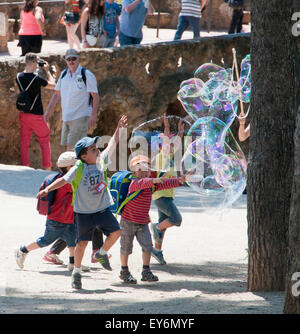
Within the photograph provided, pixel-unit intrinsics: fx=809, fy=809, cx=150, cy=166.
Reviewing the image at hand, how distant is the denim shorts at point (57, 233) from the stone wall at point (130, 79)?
6829mm

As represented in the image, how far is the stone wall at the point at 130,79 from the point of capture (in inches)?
573

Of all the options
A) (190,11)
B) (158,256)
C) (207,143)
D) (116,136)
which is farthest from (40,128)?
(116,136)

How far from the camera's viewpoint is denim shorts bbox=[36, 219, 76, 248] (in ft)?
25.8

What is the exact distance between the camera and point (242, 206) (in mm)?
11281

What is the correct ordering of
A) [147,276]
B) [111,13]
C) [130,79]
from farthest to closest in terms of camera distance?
1. [130,79]
2. [111,13]
3. [147,276]

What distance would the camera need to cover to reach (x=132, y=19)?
1461cm

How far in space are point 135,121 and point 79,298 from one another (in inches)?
373

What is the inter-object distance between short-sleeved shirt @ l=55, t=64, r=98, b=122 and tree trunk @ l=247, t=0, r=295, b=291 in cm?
554

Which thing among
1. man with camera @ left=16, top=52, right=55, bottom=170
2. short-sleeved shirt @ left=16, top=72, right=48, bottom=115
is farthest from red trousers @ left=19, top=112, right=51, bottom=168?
short-sleeved shirt @ left=16, top=72, right=48, bottom=115

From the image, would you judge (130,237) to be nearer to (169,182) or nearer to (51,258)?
(169,182)

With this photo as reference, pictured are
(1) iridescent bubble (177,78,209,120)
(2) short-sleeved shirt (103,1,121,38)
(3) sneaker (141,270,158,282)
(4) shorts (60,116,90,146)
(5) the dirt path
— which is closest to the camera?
(5) the dirt path

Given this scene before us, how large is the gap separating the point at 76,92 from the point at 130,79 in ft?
12.7

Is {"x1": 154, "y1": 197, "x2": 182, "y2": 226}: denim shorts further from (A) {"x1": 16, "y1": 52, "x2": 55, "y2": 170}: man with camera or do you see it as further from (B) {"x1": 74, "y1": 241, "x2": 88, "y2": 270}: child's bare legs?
(A) {"x1": 16, "y1": 52, "x2": 55, "y2": 170}: man with camera

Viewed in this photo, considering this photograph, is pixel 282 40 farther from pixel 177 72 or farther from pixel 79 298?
pixel 177 72
